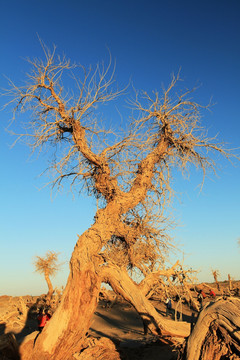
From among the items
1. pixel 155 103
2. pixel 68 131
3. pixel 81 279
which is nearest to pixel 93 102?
pixel 68 131

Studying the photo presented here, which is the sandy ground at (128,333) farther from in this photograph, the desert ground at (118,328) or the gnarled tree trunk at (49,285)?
the gnarled tree trunk at (49,285)

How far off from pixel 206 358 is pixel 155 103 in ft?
23.4

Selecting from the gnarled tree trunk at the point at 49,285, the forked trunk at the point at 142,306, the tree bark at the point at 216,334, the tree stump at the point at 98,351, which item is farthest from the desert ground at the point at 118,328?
the tree bark at the point at 216,334

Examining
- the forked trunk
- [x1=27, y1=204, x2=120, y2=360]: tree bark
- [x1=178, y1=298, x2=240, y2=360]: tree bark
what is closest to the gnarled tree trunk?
[x1=27, y1=204, x2=120, y2=360]: tree bark

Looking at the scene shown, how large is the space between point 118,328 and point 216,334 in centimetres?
1097

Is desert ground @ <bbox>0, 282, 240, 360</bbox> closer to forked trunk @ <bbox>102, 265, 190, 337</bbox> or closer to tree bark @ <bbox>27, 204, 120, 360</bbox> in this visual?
forked trunk @ <bbox>102, 265, 190, 337</bbox>

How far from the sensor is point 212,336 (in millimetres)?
5113

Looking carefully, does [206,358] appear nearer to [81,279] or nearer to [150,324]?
[150,324]

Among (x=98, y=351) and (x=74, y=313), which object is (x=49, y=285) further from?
(x=74, y=313)

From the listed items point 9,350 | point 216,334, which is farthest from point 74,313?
point 216,334

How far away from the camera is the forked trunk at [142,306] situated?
722 cm

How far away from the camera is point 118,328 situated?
14.8 m

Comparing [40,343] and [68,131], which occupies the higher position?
[68,131]

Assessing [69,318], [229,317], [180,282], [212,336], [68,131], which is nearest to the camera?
[229,317]
